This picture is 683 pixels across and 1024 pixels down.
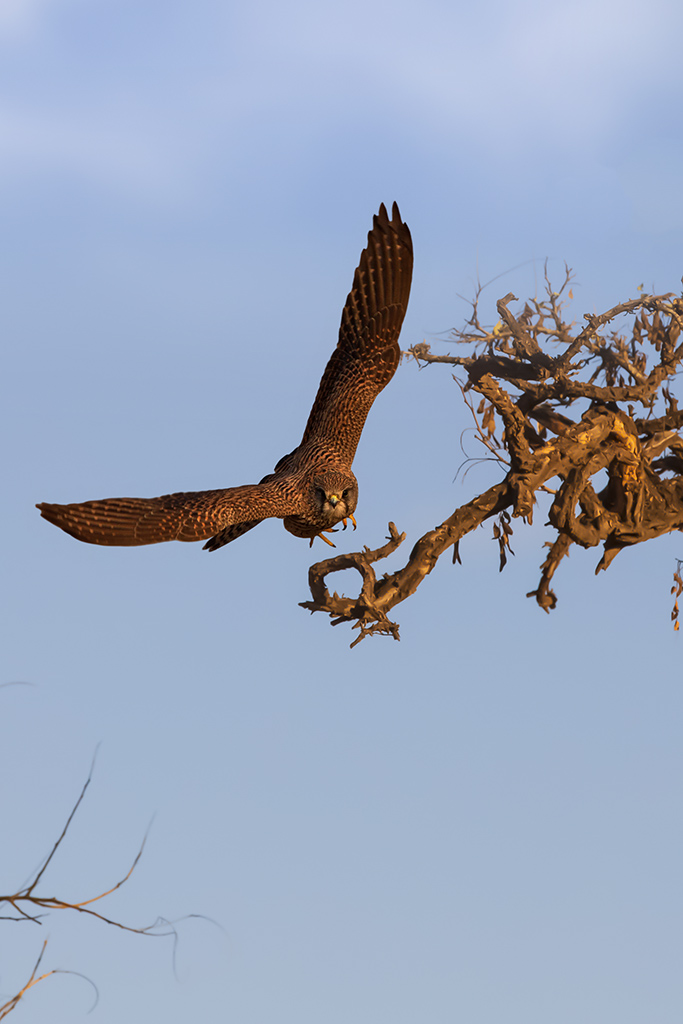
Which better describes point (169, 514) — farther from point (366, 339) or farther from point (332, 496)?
point (366, 339)

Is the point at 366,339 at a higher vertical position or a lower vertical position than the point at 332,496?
higher

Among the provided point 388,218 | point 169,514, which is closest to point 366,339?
point 388,218

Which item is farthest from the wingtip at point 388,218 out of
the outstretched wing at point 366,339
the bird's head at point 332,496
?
the bird's head at point 332,496

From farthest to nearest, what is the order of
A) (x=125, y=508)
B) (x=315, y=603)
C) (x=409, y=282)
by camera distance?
(x=315, y=603)
(x=409, y=282)
(x=125, y=508)

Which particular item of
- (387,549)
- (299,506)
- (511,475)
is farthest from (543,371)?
(299,506)

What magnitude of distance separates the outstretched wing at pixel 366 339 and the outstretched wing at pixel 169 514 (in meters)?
0.81

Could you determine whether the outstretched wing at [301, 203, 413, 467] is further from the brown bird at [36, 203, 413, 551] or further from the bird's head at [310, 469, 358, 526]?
the bird's head at [310, 469, 358, 526]

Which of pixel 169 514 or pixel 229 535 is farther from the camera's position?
pixel 229 535

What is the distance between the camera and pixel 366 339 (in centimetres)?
677

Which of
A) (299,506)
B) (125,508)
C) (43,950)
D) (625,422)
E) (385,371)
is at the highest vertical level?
(625,422)

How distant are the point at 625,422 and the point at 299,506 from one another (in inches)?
166

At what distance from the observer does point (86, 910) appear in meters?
2.95

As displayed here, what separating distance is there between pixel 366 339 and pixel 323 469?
1.11 meters

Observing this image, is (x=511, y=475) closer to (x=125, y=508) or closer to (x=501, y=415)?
(x=501, y=415)
